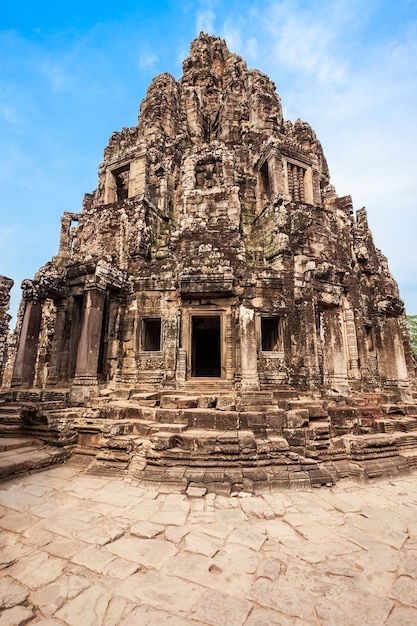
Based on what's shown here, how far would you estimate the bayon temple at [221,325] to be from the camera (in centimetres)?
643

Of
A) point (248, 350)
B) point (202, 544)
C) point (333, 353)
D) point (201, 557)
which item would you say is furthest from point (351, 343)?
point (201, 557)

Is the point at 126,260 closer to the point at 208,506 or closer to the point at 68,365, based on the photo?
the point at 68,365

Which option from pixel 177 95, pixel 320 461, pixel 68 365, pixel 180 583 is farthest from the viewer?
pixel 177 95

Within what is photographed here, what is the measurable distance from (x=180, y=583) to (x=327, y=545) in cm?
188

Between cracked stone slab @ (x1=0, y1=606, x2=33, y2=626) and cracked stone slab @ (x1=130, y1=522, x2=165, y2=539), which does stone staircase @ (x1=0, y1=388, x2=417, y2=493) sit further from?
cracked stone slab @ (x1=0, y1=606, x2=33, y2=626)

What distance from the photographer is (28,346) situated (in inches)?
388

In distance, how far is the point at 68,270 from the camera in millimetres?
10031

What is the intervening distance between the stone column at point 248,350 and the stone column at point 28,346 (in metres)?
6.86

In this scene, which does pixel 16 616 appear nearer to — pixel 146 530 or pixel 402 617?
pixel 146 530

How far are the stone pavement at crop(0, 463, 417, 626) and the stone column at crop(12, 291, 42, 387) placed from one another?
5.14 meters

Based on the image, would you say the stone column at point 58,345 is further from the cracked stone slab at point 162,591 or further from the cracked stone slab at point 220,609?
the cracked stone slab at point 220,609

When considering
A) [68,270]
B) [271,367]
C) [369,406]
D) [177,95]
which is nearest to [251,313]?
[271,367]

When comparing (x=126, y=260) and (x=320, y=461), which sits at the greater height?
(x=126, y=260)

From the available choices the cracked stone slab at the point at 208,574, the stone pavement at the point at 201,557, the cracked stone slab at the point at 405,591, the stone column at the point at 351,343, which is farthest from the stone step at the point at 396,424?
the cracked stone slab at the point at 208,574
